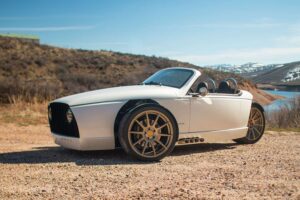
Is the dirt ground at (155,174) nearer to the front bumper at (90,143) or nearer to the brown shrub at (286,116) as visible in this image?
the front bumper at (90,143)

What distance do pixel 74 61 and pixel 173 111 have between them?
1618 inches

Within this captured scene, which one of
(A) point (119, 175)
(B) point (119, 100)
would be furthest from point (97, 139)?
(A) point (119, 175)

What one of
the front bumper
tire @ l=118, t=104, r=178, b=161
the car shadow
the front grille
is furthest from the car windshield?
the front grille

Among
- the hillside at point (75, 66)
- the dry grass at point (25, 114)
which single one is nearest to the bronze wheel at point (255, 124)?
the dry grass at point (25, 114)

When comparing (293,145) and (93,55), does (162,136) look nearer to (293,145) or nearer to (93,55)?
(293,145)

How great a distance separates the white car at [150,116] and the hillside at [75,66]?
2170 centimetres

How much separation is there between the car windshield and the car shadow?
122 cm

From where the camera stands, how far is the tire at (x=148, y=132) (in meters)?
6.06

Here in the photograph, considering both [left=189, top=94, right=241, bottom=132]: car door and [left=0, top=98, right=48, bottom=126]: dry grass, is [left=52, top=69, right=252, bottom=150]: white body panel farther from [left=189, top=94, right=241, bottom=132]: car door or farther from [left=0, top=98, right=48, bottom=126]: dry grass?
[left=0, top=98, right=48, bottom=126]: dry grass

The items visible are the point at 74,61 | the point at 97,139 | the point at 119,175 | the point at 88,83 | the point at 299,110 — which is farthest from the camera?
the point at 74,61

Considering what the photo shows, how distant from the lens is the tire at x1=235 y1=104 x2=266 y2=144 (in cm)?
830

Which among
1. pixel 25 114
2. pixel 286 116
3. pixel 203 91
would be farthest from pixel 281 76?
pixel 203 91

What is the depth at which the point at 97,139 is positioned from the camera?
6.21 m

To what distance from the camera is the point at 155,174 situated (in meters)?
5.23
